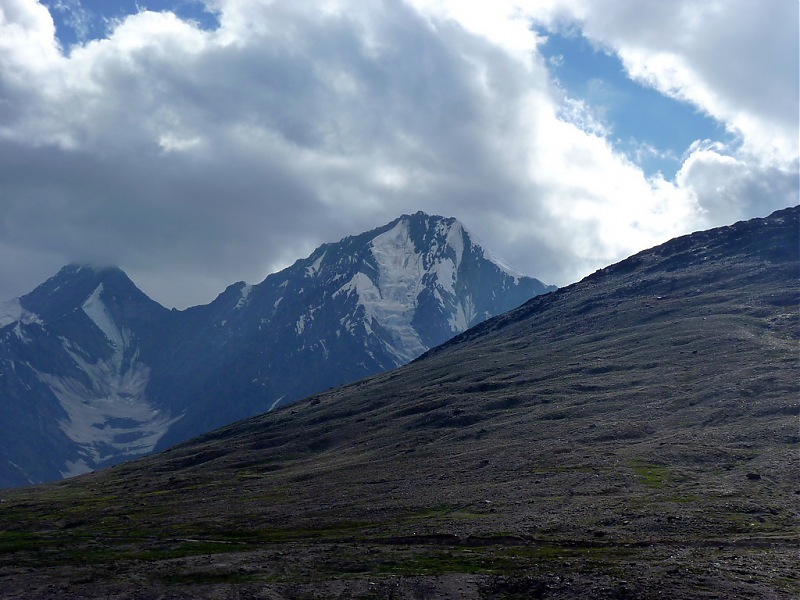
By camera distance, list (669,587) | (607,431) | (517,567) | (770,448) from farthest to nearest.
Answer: (607,431), (770,448), (517,567), (669,587)

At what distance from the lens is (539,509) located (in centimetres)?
13225

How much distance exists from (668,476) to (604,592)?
216ft

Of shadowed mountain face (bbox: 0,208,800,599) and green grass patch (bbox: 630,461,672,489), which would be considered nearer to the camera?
shadowed mountain face (bbox: 0,208,800,599)

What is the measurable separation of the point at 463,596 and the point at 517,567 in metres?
9.88

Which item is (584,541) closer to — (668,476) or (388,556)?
(388,556)

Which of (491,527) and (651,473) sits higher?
(651,473)

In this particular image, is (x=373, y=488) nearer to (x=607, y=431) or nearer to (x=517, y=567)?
(x=607, y=431)

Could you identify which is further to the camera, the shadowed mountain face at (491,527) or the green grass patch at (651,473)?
the green grass patch at (651,473)

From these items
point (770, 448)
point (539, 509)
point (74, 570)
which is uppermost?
point (770, 448)

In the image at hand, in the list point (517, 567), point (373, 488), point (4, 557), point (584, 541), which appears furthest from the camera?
point (373, 488)

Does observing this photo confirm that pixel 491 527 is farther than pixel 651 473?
No

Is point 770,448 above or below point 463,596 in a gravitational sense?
above

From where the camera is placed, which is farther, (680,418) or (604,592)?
(680,418)

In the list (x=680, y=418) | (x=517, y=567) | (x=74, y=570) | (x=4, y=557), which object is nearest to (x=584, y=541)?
(x=517, y=567)
